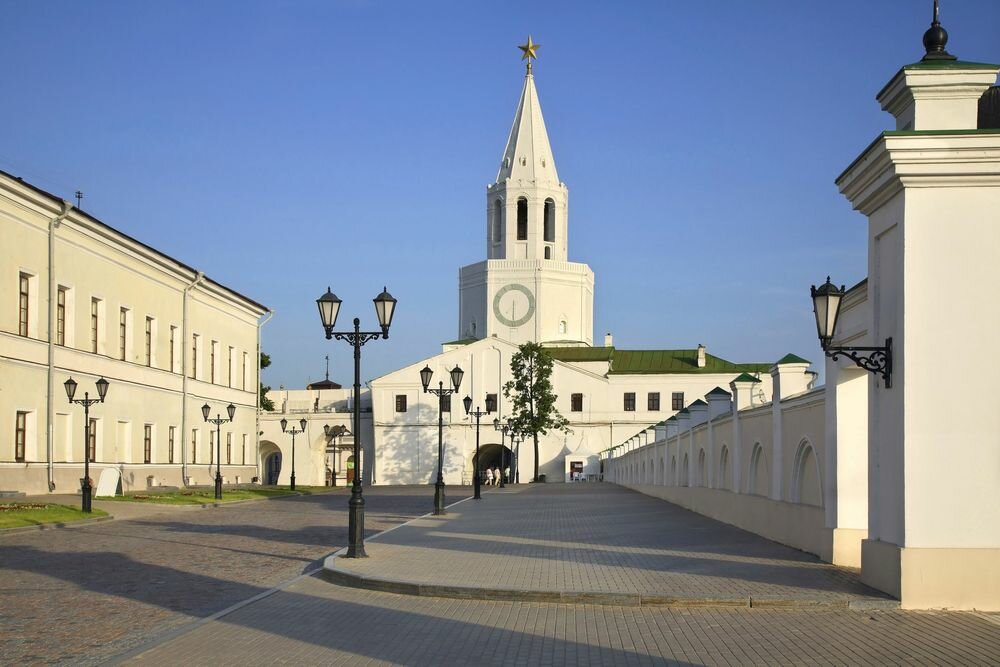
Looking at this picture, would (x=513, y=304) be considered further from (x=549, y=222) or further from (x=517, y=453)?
(x=517, y=453)

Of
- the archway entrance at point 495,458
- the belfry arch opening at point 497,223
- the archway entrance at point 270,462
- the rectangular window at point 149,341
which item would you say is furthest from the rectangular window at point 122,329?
the belfry arch opening at point 497,223

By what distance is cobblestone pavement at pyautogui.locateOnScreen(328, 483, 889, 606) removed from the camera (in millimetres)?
12445

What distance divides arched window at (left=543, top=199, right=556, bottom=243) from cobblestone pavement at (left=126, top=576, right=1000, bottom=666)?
279ft

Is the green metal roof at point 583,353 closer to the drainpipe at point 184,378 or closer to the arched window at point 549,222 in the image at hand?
the arched window at point 549,222

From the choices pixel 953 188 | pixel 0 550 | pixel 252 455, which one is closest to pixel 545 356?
pixel 252 455

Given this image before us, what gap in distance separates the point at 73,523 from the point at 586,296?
2923 inches

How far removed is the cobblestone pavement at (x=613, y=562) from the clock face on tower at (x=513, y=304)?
230 feet

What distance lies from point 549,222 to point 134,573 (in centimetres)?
8274

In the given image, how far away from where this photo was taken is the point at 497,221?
323 feet

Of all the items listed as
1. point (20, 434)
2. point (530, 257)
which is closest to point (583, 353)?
point (530, 257)

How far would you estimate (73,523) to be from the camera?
26.4 m

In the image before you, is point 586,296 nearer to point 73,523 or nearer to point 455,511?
point 455,511

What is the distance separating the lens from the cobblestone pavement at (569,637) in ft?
30.5

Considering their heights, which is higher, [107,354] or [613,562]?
[107,354]
